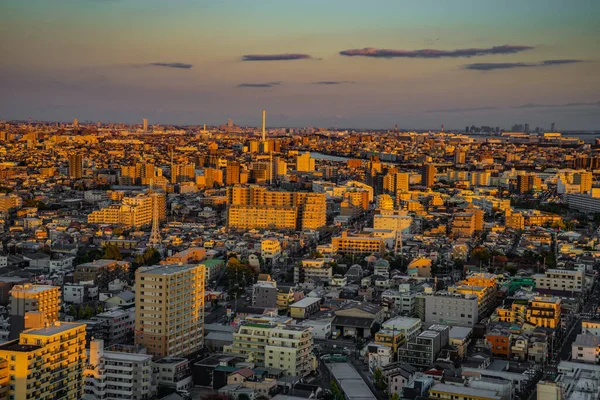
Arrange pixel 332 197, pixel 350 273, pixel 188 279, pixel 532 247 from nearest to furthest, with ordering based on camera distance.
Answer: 1. pixel 188 279
2. pixel 350 273
3. pixel 532 247
4. pixel 332 197

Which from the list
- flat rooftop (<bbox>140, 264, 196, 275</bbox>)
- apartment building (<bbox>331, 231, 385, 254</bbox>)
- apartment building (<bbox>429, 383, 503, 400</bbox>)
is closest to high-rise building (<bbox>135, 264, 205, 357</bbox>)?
flat rooftop (<bbox>140, 264, 196, 275</bbox>)

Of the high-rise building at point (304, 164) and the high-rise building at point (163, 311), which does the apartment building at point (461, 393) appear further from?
the high-rise building at point (304, 164)

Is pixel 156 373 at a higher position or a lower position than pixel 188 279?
lower

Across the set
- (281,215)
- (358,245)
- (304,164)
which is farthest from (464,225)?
(304,164)

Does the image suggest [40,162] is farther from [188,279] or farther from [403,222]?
[188,279]

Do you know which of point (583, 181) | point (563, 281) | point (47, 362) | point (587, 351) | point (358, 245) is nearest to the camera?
point (47, 362)

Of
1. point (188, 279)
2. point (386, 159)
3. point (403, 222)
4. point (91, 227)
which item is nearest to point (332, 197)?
point (403, 222)

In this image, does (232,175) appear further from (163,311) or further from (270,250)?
(163,311)
